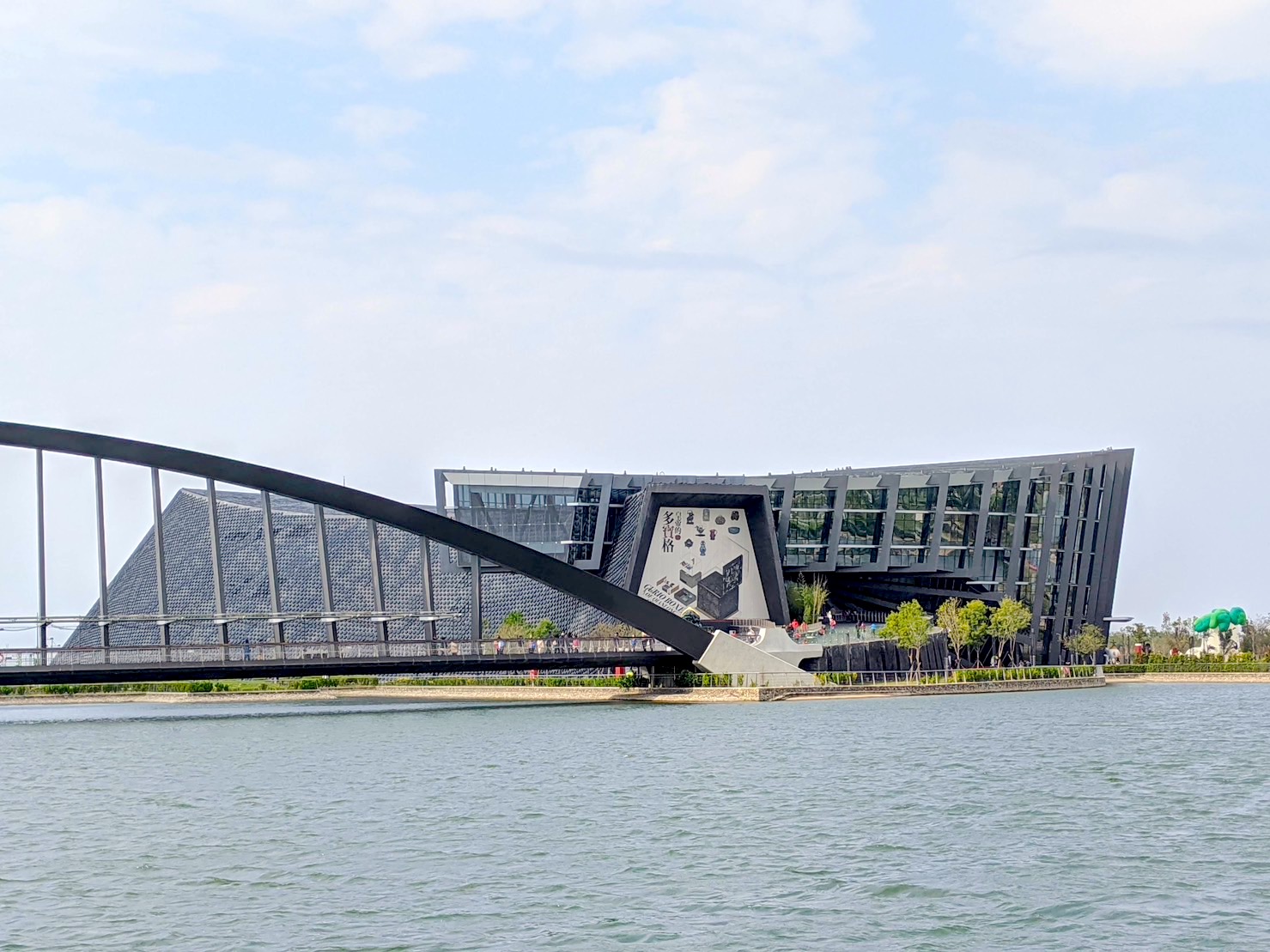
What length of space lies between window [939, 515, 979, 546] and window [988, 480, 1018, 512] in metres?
1.55

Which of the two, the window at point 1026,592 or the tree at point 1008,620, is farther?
the window at point 1026,592

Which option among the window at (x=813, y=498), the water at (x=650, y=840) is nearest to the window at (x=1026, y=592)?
the window at (x=813, y=498)

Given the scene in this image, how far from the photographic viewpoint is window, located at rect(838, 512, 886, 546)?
93.4 meters

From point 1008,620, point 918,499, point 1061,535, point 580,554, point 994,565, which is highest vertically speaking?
point 918,499

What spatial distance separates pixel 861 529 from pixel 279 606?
40890 mm

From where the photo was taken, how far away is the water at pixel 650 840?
19.1 metres

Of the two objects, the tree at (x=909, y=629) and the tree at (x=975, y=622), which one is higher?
the tree at (x=975, y=622)

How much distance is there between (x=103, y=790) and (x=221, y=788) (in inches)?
107

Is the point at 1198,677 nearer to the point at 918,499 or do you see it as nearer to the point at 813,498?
the point at 918,499

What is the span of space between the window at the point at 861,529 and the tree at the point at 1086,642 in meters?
13.5

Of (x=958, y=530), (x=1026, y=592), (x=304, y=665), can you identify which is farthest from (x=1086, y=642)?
(x=304, y=665)

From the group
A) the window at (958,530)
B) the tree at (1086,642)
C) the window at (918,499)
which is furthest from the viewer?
the tree at (1086,642)

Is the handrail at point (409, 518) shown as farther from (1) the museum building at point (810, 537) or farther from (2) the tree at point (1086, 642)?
(2) the tree at point (1086, 642)

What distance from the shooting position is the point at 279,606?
64750 millimetres
